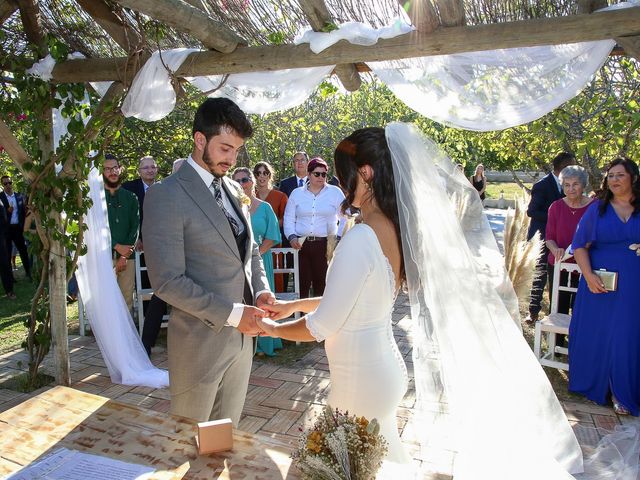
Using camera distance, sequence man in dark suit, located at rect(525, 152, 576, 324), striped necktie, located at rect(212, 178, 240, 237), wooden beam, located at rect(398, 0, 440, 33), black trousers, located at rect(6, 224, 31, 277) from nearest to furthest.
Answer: striped necktie, located at rect(212, 178, 240, 237), wooden beam, located at rect(398, 0, 440, 33), man in dark suit, located at rect(525, 152, 576, 324), black trousers, located at rect(6, 224, 31, 277)

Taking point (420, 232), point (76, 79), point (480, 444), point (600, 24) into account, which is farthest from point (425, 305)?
point (76, 79)

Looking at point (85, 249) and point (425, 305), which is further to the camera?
point (85, 249)

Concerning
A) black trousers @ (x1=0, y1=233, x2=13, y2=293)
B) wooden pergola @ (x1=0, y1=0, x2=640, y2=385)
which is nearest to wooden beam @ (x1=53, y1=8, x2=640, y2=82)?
wooden pergola @ (x1=0, y1=0, x2=640, y2=385)

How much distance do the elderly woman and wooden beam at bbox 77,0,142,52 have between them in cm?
413

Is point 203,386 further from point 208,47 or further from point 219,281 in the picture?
point 208,47

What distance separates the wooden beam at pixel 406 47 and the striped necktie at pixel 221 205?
1545mm

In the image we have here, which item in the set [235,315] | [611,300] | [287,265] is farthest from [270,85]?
[611,300]

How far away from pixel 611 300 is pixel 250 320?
3112 mm

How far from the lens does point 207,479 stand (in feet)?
5.26

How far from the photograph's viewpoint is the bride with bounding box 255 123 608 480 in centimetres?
203

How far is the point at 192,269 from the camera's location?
7.53 ft

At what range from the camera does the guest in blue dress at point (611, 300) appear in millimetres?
3996

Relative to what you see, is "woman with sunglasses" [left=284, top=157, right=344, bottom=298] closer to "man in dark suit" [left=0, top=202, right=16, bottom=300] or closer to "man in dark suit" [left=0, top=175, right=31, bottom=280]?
"man in dark suit" [left=0, top=202, right=16, bottom=300]

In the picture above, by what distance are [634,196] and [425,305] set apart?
2.69 meters
